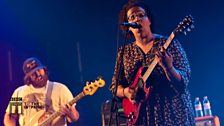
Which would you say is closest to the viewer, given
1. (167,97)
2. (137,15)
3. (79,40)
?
(167,97)

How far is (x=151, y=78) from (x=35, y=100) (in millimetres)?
1960

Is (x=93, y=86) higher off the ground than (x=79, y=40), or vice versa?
(x=79, y=40)

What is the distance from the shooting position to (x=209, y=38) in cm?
451

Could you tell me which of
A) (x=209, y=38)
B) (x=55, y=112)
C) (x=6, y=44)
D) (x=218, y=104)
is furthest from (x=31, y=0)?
(x=218, y=104)

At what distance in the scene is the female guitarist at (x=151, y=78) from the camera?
7.25 ft

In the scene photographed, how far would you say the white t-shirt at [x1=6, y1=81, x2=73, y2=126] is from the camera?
12.8 feet

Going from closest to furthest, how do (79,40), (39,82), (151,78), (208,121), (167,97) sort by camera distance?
(167,97) < (151,78) < (208,121) < (39,82) < (79,40)

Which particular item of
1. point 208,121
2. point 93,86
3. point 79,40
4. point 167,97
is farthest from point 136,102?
point 79,40

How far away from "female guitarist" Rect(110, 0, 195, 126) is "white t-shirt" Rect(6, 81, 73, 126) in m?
1.53

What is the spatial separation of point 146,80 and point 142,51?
0.25m

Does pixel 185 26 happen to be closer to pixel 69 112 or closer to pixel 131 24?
pixel 131 24

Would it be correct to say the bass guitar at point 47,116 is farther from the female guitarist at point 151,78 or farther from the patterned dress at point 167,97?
the patterned dress at point 167,97

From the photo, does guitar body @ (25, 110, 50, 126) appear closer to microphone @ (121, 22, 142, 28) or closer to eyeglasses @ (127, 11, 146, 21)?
eyeglasses @ (127, 11, 146, 21)

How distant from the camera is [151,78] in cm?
Result: 238
